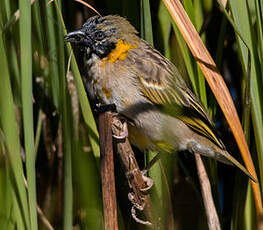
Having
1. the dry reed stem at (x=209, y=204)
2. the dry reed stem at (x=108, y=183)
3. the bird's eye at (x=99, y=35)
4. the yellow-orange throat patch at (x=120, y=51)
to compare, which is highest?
the bird's eye at (x=99, y=35)

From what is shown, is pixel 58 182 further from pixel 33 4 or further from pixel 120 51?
pixel 33 4

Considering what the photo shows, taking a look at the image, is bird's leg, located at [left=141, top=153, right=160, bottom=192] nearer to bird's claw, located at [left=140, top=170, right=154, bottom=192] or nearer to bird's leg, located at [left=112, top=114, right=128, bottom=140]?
bird's claw, located at [left=140, top=170, right=154, bottom=192]

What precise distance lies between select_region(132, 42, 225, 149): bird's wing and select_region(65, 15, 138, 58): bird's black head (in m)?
0.13

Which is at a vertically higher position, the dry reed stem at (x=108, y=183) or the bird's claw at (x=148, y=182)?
the dry reed stem at (x=108, y=183)

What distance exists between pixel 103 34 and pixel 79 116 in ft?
1.61

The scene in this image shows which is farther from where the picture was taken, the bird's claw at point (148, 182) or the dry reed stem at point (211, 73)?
the bird's claw at point (148, 182)

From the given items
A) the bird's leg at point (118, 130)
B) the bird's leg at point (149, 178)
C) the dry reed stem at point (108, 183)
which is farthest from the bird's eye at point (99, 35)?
the dry reed stem at point (108, 183)

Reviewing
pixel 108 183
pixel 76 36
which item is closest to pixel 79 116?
pixel 76 36

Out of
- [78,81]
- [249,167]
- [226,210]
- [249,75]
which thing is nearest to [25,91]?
[78,81]

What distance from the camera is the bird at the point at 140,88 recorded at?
8.07ft

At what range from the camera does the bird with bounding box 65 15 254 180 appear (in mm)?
2461

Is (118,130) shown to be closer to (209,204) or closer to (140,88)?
(140,88)

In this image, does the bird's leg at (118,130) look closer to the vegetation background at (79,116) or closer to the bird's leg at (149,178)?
the vegetation background at (79,116)

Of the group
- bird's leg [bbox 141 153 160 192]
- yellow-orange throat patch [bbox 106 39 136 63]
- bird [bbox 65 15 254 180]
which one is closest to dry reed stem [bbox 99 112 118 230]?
bird's leg [bbox 141 153 160 192]
